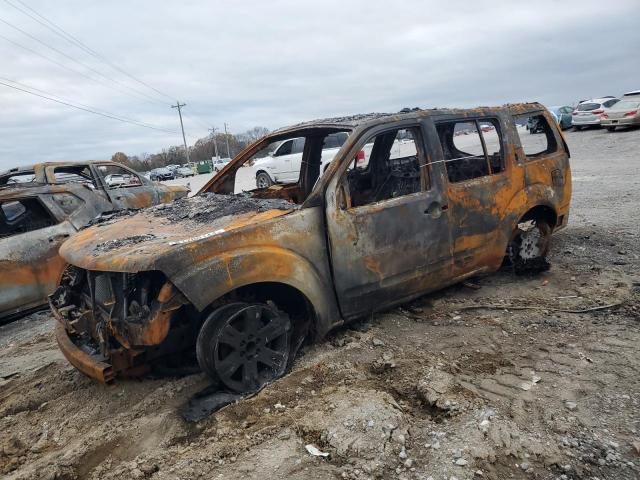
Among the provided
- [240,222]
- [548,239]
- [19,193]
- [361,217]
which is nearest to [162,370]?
[240,222]

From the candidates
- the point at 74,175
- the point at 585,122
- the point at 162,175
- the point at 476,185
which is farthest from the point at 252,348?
the point at 162,175

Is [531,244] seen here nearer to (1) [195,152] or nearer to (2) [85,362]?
(2) [85,362]

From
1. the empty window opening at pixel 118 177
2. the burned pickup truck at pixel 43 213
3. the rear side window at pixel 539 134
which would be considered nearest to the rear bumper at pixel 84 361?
the burned pickup truck at pixel 43 213

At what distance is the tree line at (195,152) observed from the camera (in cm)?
6150

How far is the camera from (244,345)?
3.11 m

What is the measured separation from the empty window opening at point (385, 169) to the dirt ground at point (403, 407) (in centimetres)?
111

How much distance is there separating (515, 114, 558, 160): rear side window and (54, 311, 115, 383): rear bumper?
408 centimetres

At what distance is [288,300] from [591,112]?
24.9 metres

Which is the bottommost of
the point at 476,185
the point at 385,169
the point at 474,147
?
the point at 476,185

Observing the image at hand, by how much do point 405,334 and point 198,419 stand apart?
1.73 meters

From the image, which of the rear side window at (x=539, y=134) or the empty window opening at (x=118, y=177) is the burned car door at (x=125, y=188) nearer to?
the empty window opening at (x=118, y=177)

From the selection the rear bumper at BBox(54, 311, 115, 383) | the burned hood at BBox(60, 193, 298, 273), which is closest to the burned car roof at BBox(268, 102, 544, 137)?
the burned hood at BBox(60, 193, 298, 273)

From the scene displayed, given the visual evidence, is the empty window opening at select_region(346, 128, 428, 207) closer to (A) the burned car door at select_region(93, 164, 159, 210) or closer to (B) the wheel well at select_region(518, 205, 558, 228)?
(B) the wheel well at select_region(518, 205, 558, 228)

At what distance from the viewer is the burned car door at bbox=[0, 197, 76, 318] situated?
507cm
